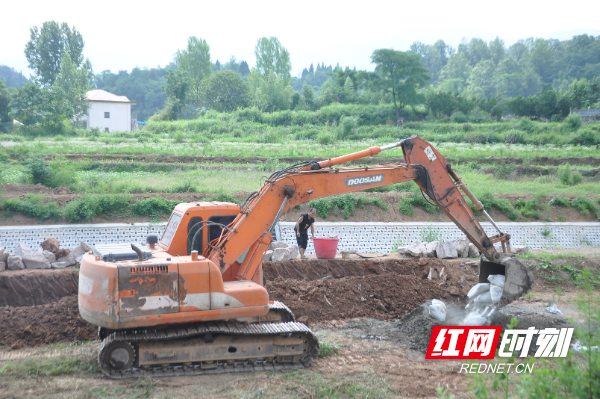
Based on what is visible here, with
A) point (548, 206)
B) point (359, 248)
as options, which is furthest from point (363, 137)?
point (359, 248)

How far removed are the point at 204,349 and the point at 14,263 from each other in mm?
6533

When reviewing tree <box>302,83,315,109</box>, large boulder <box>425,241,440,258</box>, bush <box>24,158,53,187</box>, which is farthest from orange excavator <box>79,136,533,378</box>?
tree <box>302,83,315,109</box>

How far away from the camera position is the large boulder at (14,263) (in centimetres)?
1069

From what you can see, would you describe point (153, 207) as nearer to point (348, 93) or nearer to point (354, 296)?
point (354, 296)

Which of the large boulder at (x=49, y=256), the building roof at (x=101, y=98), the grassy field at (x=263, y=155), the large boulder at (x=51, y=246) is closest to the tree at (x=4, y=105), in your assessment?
the grassy field at (x=263, y=155)

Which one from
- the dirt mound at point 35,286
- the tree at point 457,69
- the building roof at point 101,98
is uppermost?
the tree at point 457,69

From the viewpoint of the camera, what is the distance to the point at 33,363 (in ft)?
A: 21.6

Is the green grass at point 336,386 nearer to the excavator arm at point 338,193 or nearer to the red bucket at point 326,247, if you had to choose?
the excavator arm at point 338,193

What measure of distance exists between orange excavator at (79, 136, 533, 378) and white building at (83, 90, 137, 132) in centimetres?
5460

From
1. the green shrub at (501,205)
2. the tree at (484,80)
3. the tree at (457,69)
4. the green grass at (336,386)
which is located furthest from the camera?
the tree at (457,69)

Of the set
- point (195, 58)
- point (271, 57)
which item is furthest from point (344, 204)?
point (271, 57)

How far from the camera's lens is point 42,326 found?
8.02 meters

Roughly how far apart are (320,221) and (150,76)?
103172 mm

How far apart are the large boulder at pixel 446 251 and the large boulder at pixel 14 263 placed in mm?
9924
